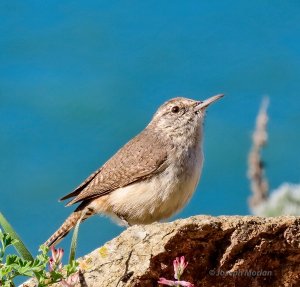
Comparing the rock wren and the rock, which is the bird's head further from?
the rock

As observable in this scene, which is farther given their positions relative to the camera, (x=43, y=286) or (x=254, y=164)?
(x=254, y=164)

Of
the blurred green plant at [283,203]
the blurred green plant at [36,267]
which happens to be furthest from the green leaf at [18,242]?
the blurred green plant at [283,203]

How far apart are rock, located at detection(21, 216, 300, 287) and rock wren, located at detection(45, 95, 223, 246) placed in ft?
8.23

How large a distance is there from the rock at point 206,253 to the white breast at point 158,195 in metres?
2.48

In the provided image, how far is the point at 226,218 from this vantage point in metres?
4.42

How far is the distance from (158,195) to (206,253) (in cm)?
257

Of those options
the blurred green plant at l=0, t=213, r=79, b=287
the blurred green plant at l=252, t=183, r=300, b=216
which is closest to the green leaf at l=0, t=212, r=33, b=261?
the blurred green plant at l=0, t=213, r=79, b=287

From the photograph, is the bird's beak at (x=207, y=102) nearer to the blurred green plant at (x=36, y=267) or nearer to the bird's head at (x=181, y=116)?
the bird's head at (x=181, y=116)

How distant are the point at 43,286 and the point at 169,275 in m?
0.77

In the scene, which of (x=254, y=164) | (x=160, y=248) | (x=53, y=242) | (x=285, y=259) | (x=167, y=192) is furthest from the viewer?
(x=254, y=164)

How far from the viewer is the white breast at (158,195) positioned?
6.98 meters

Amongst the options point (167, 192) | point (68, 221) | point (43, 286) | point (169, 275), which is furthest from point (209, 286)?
point (68, 221)

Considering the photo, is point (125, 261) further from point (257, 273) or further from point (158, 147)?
point (158, 147)

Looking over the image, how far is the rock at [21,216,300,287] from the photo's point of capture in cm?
427
